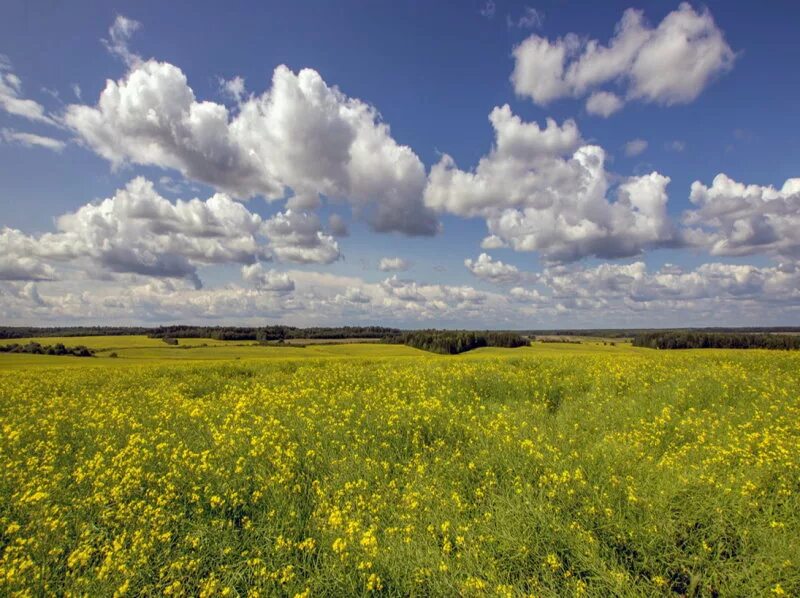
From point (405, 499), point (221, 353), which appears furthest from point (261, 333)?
point (405, 499)

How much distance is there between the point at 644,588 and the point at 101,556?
665 centimetres

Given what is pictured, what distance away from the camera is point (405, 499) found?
238 inches

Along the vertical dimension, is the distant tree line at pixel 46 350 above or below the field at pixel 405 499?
below

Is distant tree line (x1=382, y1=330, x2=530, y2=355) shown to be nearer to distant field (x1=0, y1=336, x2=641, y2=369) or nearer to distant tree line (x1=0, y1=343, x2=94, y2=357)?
distant field (x1=0, y1=336, x2=641, y2=369)

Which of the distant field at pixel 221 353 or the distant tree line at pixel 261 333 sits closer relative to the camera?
the distant field at pixel 221 353

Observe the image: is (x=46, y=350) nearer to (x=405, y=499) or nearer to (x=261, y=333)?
(x=261, y=333)

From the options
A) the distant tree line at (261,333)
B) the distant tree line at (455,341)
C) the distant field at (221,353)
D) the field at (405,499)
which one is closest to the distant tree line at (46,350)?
the distant field at (221,353)

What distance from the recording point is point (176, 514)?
5926 mm

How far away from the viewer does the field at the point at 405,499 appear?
4.58 metres

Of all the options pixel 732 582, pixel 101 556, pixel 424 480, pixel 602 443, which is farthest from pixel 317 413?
pixel 732 582

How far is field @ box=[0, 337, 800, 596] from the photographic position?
4.58 meters

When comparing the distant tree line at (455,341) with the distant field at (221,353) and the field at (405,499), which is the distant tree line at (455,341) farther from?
the field at (405,499)

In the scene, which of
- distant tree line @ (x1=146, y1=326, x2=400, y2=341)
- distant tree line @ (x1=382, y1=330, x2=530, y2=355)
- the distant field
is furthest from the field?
distant tree line @ (x1=146, y1=326, x2=400, y2=341)

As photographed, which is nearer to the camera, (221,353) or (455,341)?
(221,353)
